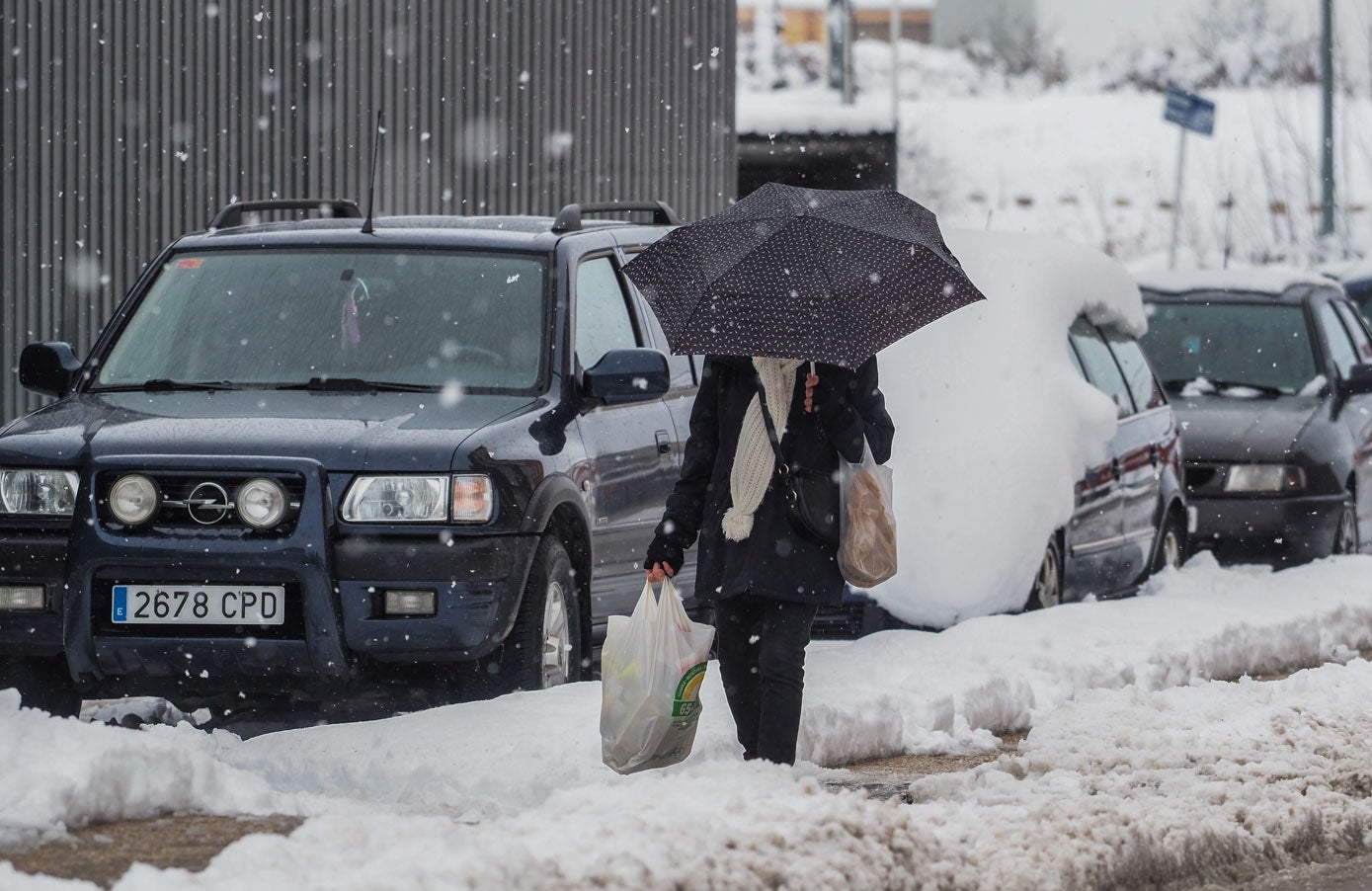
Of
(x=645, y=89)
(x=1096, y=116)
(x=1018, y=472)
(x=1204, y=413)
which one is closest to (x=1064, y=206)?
(x=1096, y=116)

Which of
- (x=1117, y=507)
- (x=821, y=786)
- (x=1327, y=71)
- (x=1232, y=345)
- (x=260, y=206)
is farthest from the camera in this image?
(x=1327, y=71)

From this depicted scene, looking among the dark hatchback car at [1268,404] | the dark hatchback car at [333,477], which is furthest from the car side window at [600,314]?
the dark hatchback car at [1268,404]

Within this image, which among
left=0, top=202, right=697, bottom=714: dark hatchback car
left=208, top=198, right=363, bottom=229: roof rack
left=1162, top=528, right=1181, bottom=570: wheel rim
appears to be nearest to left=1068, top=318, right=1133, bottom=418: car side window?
left=1162, top=528, right=1181, bottom=570: wheel rim

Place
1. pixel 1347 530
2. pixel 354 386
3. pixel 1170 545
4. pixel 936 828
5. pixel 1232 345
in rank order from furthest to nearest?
1. pixel 1232 345
2. pixel 1347 530
3. pixel 1170 545
4. pixel 354 386
5. pixel 936 828

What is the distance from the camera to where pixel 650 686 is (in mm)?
6453

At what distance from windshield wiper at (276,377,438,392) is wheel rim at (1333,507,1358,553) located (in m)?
6.87

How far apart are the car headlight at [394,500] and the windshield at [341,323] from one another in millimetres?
814

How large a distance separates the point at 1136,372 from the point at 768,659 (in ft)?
19.8

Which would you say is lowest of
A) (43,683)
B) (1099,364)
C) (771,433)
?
(43,683)

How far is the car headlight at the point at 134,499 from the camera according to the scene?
291 inches

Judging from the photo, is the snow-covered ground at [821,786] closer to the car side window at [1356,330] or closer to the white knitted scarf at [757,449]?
the white knitted scarf at [757,449]

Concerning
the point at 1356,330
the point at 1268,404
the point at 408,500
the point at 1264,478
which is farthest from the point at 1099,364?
the point at 408,500

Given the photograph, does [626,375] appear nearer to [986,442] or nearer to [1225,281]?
[986,442]

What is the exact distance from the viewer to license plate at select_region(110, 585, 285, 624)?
7.31 meters
